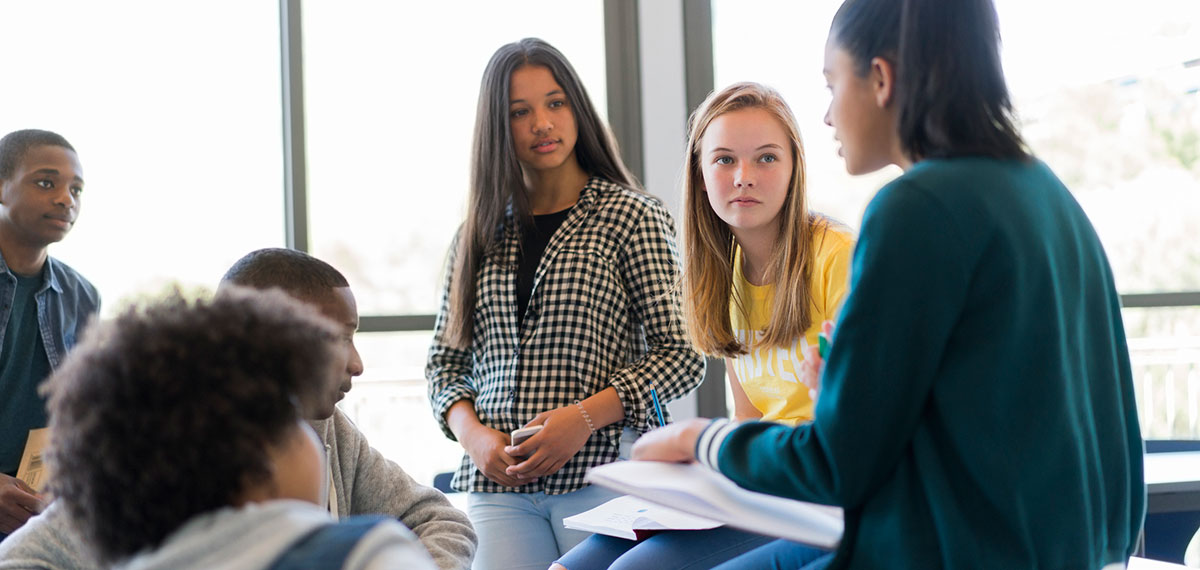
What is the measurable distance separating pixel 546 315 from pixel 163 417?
1.25 metres

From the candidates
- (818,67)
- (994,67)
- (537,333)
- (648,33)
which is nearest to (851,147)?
(994,67)

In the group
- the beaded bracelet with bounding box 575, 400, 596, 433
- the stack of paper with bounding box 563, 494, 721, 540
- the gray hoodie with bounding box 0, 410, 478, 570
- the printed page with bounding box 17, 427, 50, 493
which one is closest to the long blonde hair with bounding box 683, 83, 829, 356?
the beaded bracelet with bounding box 575, 400, 596, 433

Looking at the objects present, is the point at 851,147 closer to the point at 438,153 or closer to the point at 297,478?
the point at 297,478

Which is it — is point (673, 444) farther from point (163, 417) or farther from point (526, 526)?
point (526, 526)

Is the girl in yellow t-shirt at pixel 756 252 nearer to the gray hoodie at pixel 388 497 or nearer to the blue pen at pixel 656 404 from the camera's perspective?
the blue pen at pixel 656 404

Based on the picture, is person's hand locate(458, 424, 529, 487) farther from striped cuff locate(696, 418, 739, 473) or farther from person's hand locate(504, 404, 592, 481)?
striped cuff locate(696, 418, 739, 473)

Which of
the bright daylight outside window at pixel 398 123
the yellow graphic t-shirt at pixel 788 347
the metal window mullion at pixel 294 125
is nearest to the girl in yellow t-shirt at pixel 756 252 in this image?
the yellow graphic t-shirt at pixel 788 347

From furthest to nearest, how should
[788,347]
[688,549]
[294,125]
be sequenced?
1. [294,125]
2. [788,347]
3. [688,549]

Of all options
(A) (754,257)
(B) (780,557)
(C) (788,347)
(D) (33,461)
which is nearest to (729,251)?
(A) (754,257)

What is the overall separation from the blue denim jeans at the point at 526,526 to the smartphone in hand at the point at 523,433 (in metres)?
0.13

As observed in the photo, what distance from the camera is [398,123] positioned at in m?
3.52

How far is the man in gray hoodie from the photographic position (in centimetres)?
130

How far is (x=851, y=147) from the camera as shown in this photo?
3.51 ft

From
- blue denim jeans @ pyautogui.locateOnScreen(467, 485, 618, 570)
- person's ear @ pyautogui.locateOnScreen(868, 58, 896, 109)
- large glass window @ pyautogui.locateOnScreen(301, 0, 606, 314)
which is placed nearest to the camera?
person's ear @ pyautogui.locateOnScreen(868, 58, 896, 109)
